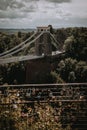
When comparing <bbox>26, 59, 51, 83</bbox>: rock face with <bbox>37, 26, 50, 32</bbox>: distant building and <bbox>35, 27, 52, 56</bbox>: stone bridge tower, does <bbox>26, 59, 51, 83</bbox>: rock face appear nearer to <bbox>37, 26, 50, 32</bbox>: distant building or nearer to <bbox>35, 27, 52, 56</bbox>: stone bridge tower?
<bbox>35, 27, 52, 56</bbox>: stone bridge tower

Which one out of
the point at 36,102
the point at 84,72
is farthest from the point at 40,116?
the point at 84,72

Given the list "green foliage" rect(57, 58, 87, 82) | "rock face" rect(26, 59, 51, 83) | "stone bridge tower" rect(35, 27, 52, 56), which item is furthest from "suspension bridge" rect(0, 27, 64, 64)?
"green foliage" rect(57, 58, 87, 82)

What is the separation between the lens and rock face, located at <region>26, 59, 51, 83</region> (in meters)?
19.3

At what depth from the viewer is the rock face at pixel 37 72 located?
19302 millimetres

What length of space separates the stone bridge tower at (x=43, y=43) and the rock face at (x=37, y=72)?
2387mm

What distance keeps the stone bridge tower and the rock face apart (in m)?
2.39

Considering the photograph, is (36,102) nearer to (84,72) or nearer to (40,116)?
(40,116)

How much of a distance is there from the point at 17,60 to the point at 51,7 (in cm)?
422

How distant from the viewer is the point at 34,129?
9.27 feet

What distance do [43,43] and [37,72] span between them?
5011 millimetres

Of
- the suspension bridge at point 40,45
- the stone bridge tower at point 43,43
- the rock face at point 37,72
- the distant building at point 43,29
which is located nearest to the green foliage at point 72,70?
the rock face at point 37,72

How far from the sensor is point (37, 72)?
19734 millimetres

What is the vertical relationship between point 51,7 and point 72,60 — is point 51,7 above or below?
above

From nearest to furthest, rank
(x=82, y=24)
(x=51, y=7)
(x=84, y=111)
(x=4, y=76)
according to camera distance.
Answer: (x=84, y=111), (x=4, y=76), (x=51, y=7), (x=82, y=24)
